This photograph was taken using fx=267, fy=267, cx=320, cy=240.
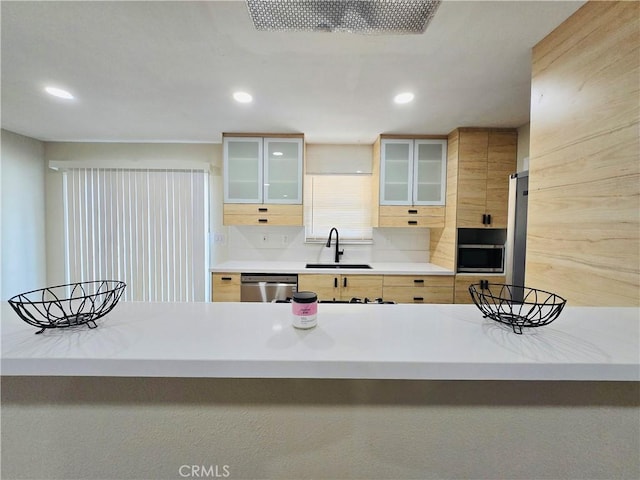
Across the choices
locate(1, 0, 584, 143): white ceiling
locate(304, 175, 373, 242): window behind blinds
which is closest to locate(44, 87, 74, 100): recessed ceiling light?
locate(1, 0, 584, 143): white ceiling

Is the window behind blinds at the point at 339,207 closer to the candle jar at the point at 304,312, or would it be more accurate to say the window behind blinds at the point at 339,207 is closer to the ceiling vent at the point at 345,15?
the ceiling vent at the point at 345,15

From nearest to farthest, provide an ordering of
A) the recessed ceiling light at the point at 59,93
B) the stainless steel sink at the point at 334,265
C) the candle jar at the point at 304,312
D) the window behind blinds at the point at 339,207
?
the candle jar at the point at 304,312, the recessed ceiling light at the point at 59,93, the stainless steel sink at the point at 334,265, the window behind blinds at the point at 339,207

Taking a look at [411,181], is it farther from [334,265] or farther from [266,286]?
[266,286]

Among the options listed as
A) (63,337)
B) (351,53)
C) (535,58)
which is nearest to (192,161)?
(351,53)

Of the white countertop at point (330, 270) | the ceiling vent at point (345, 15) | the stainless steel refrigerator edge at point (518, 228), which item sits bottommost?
the white countertop at point (330, 270)

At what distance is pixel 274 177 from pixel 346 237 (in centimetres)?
118

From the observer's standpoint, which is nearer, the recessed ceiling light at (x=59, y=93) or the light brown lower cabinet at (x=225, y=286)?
the recessed ceiling light at (x=59, y=93)

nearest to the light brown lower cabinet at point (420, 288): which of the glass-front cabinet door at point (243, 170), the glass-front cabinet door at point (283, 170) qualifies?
the glass-front cabinet door at point (283, 170)

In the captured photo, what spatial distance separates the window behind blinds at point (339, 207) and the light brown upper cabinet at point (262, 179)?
41 cm

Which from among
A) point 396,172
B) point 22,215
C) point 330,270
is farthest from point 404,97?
point 22,215

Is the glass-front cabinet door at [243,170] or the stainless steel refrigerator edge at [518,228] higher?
the glass-front cabinet door at [243,170]

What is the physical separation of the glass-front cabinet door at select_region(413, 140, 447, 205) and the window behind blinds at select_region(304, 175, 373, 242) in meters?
0.63

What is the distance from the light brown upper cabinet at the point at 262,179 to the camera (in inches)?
120

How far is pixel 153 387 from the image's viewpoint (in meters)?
0.68
